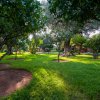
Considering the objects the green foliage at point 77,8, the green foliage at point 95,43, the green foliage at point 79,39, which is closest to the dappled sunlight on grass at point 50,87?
the green foliage at point 77,8

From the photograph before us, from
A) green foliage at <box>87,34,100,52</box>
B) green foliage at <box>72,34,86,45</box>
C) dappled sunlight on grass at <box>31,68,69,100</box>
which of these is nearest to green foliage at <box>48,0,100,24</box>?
dappled sunlight on grass at <box>31,68,69,100</box>

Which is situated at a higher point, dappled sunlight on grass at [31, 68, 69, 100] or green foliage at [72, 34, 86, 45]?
green foliage at [72, 34, 86, 45]

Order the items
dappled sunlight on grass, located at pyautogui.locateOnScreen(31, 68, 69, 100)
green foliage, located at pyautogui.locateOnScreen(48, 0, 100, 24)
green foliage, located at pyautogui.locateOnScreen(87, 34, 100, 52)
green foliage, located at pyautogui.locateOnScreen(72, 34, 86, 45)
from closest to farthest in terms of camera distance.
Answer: green foliage, located at pyautogui.locateOnScreen(48, 0, 100, 24), dappled sunlight on grass, located at pyautogui.locateOnScreen(31, 68, 69, 100), green foliage, located at pyautogui.locateOnScreen(87, 34, 100, 52), green foliage, located at pyautogui.locateOnScreen(72, 34, 86, 45)

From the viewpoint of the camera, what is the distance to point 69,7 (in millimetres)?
6105

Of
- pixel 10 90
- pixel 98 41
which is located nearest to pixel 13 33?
pixel 10 90

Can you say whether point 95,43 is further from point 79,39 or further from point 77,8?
point 77,8

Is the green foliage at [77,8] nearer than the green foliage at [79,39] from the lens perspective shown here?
Yes

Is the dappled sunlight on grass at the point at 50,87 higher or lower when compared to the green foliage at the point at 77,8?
lower

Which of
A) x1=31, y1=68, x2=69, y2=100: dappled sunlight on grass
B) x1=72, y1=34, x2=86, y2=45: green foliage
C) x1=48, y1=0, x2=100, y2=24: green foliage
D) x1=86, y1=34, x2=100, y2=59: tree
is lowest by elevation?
x1=31, y1=68, x2=69, y2=100: dappled sunlight on grass

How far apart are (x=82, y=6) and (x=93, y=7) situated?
405 millimetres

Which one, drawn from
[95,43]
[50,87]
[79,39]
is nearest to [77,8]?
[50,87]

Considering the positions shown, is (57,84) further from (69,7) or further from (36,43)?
(36,43)

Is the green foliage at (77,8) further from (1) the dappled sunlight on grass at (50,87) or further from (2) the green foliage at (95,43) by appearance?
(2) the green foliage at (95,43)

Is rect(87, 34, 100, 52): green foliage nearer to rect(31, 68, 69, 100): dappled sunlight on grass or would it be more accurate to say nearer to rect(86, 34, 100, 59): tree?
rect(86, 34, 100, 59): tree
